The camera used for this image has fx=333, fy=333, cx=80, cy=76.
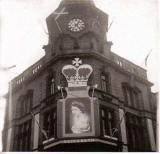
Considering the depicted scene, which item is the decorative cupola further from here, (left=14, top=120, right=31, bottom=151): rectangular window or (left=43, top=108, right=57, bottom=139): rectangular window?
(left=14, top=120, right=31, bottom=151): rectangular window

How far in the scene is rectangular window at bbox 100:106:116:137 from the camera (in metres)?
11.3

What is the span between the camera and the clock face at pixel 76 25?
13.1 meters

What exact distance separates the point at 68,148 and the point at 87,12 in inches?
223

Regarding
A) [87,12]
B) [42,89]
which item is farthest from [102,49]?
[42,89]

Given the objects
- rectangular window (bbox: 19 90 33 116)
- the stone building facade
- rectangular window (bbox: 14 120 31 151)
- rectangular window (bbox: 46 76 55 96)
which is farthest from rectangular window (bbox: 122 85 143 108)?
rectangular window (bbox: 14 120 31 151)

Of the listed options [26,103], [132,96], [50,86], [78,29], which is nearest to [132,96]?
[132,96]

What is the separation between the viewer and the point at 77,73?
11.8 metres

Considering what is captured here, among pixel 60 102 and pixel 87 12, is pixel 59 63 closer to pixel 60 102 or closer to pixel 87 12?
pixel 60 102

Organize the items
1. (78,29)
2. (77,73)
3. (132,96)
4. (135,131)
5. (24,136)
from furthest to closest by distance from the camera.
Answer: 1. (78,29)
2. (132,96)
3. (24,136)
4. (135,131)
5. (77,73)

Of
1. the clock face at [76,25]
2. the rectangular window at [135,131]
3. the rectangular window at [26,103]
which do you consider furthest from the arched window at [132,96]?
the rectangular window at [26,103]

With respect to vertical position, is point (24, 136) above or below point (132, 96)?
below

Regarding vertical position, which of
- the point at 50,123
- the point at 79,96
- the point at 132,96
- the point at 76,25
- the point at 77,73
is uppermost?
the point at 76,25

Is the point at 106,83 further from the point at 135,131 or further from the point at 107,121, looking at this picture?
the point at 135,131

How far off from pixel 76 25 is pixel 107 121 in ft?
13.4
